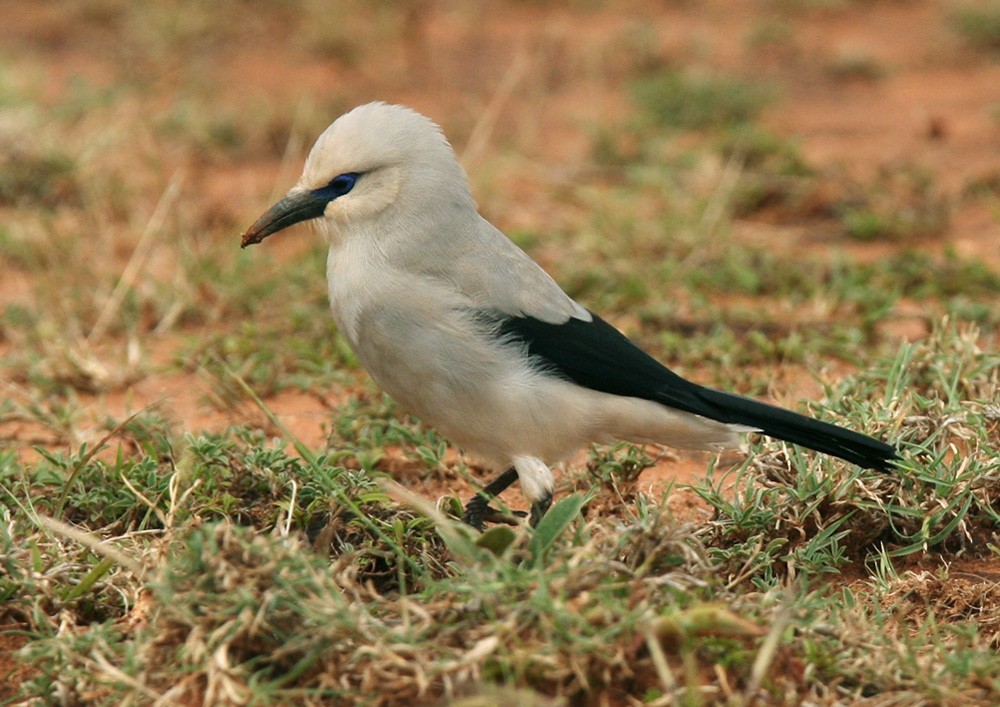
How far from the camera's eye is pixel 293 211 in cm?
396

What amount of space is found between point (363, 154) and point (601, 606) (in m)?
1.66

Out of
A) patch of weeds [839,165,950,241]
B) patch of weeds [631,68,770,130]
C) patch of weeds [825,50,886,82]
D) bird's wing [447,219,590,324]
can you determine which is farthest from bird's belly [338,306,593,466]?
patch of weeds [825,50,886,82]

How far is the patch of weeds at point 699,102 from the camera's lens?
7.66 m

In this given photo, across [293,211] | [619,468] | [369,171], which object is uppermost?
[369,171]

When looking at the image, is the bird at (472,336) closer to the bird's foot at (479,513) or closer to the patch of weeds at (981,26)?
the bird's foot at (479,513)

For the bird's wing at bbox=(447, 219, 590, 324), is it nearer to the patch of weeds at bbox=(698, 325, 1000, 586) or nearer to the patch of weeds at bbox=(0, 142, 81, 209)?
the patch of weeds at bbox=(698, 325, 1000, 586)

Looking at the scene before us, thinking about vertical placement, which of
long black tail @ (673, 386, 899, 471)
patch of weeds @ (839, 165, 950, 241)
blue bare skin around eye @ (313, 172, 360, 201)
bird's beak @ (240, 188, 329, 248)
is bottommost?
patch of weeds @ (839, 165, 950, 241)

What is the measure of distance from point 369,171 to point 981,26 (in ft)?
→ 20.0

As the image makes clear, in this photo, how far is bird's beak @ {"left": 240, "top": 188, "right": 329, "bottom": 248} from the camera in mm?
3961

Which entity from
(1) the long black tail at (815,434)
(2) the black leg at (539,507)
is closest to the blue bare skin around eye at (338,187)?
(2) the black leg at (539,507)

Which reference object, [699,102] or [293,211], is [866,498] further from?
[699,102]

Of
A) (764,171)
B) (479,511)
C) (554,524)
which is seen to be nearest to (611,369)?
(479,511)

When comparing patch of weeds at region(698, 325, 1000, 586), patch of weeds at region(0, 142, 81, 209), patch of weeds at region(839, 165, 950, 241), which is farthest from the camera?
patch of weeds at region(0, 142, 81, 209)

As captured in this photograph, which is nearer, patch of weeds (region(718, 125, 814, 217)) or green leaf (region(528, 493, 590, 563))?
green leaf (region(528, 493, 590, 563))
